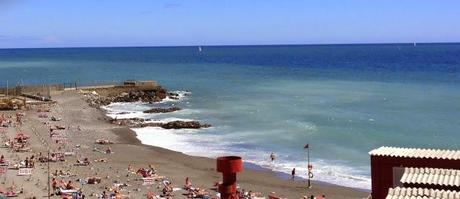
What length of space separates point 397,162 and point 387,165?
31 cm

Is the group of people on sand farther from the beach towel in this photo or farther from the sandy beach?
the beach towel

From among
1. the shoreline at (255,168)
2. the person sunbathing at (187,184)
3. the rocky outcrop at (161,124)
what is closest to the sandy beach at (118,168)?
the shoreline at (255,168)

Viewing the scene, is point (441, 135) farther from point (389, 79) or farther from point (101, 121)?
point (389, 79)

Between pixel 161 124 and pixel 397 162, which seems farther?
pixel 161 124

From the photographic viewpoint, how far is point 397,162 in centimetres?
1803

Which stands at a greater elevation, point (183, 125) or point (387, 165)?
point (387, 165)

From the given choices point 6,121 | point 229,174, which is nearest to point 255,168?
point 6,121

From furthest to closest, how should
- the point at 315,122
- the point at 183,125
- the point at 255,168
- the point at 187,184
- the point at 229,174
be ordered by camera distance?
the point at 315,122
the point at 183,125
the point at 255,168
the point at 187,184
the point at 229,174

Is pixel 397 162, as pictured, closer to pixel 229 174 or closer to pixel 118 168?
pixel 229 174

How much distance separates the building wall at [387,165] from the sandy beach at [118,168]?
9424 mm

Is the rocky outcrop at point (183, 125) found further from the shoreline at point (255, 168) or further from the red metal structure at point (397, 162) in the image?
the red metal structure at point (397, 162)

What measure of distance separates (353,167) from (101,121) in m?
27.0

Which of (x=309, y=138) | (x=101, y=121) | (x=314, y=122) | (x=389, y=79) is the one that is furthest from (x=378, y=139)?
(x=389, y=79)

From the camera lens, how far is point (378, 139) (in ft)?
141
